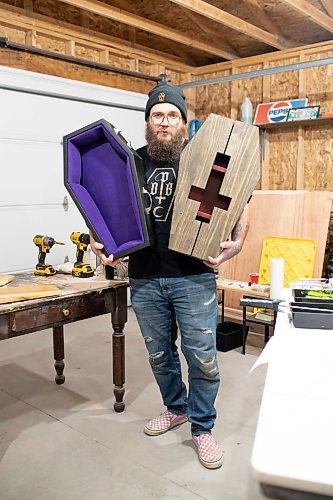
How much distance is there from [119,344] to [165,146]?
1122 millimetres

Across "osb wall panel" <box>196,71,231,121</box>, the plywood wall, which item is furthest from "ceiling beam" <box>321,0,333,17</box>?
"osb wall panel" <box>196,71,231,121</box>

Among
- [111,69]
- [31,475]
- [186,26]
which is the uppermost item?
[186,26]

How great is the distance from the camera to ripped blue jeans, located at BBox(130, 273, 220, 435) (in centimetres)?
203

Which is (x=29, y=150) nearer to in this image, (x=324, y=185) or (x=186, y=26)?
(x=186, y=26)

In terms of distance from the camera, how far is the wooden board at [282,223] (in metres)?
3.64

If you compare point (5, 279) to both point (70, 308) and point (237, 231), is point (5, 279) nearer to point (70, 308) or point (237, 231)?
point (70, 308)

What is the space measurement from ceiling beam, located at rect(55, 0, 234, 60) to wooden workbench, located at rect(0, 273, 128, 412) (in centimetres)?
220

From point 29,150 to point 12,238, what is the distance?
728mm

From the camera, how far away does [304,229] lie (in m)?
3.74

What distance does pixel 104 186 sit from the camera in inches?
82.4

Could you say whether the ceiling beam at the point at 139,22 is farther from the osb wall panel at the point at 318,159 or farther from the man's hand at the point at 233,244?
the man's hand at the point at 233,244

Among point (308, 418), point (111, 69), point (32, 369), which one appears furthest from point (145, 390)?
point (111, 69)

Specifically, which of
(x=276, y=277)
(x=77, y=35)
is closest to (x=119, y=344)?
(x=276, y=277)

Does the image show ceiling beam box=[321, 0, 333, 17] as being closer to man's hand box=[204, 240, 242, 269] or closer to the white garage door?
the white garage door
